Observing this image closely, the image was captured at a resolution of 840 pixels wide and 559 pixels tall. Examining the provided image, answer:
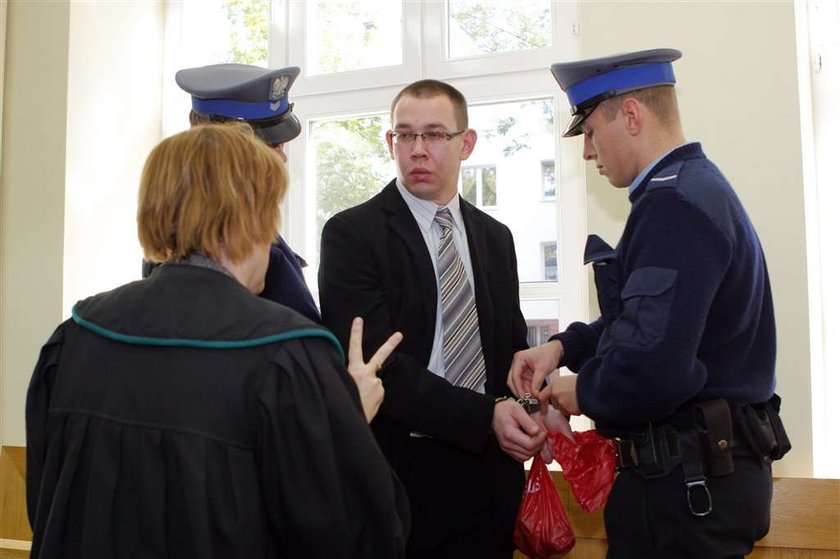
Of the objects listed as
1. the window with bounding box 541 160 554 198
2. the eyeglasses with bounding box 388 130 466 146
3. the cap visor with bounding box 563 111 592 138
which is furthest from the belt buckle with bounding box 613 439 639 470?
the window with bounding box 541 160 554 198

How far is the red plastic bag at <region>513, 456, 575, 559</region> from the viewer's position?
6.07 ft

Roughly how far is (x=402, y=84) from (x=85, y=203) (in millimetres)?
1401

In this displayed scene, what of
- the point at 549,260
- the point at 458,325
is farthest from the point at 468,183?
the point at 458,325

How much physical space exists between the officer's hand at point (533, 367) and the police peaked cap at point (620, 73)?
22.7 inches

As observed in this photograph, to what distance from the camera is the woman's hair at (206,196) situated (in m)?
1.14

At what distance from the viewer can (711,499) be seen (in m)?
1.45

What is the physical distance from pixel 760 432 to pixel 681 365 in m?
0.26

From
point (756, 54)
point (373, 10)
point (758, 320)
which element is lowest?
point (758, 320)

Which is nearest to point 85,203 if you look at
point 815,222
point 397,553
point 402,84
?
point 402,84

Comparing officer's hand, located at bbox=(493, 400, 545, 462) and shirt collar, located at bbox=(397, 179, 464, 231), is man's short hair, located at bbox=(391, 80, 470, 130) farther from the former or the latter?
officer's hand, located at bbox=(493, 400, 545, 462)

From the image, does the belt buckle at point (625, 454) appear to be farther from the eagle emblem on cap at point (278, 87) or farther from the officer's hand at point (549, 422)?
the eagle emblem on cap at point (278, 87)

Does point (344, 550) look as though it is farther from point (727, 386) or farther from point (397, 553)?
point (727, 386)

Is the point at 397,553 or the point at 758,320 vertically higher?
the point at 758,320

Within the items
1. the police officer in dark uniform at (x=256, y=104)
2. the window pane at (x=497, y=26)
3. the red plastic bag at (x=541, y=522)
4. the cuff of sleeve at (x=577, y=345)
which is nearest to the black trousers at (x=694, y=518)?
the red plastic bag at (x=541, y=522)
